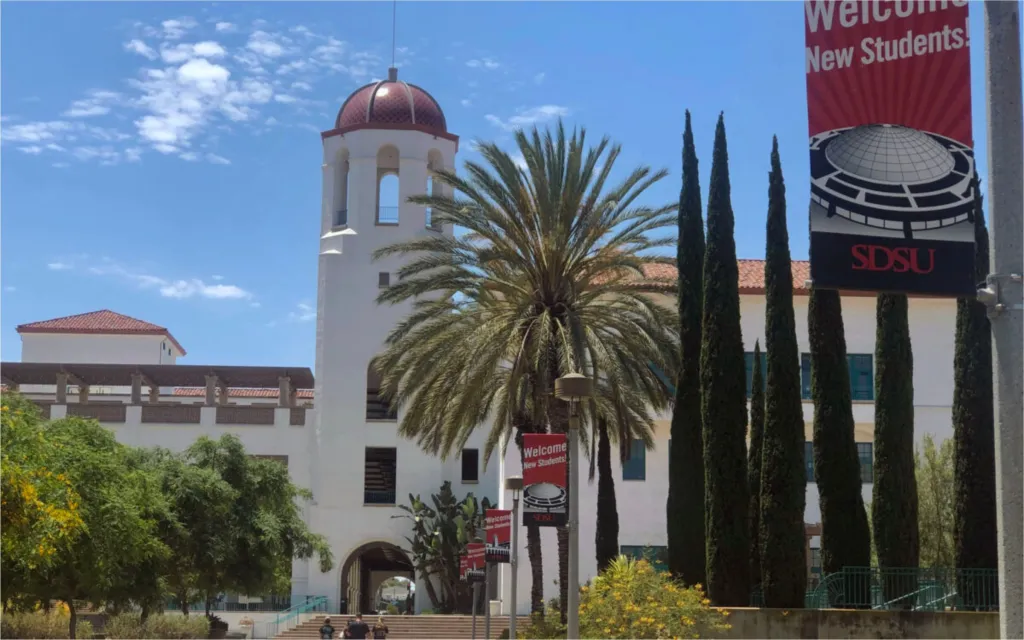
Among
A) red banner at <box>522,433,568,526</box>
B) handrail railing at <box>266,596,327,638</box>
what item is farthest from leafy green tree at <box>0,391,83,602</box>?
handrail railing at <box>266,596,327,638</box>

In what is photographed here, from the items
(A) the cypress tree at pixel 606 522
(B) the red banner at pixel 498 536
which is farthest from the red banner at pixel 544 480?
(A) the cypress tree at pixel 606 522

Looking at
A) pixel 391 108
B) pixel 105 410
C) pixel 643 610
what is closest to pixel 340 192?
pixel 391 108

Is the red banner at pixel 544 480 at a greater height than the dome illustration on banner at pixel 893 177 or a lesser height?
lesser

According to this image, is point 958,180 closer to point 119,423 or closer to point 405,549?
point 405,549

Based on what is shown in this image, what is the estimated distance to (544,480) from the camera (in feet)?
54.0

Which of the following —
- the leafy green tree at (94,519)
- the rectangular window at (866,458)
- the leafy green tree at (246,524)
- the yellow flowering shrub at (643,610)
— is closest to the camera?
the yellow flowering shrub at (643,610)

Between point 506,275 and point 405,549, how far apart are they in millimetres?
24726

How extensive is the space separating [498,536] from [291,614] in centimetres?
2580

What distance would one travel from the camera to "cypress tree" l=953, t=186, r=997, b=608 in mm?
26031

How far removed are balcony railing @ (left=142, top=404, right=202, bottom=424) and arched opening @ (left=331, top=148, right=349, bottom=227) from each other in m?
10.3

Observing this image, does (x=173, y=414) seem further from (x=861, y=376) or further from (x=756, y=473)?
(x=756, y=473)

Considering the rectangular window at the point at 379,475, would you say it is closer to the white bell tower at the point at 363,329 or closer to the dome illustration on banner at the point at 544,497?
the white bell tower at the point at 363,329

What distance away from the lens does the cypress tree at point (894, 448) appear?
2619cm

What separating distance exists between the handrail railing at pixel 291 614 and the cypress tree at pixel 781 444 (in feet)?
75.5
